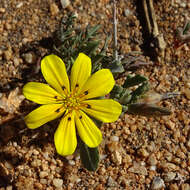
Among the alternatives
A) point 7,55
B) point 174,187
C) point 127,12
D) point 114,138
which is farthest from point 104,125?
point 127,12

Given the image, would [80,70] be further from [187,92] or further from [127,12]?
[127,12]

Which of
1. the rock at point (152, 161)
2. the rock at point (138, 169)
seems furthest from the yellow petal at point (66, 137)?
the rock at point (152, 161)

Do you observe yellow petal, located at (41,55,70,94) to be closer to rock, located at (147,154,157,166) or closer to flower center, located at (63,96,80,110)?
flower center, located at (63,96,80,110)

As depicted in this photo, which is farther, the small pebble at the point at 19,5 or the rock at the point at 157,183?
the small pebble at the point at 19,5

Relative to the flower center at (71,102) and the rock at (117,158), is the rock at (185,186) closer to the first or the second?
the rock at (117,158)

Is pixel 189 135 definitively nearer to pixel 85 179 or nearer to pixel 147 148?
pixel 147 148

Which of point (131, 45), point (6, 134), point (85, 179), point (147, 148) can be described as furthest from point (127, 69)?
point (6, 134)

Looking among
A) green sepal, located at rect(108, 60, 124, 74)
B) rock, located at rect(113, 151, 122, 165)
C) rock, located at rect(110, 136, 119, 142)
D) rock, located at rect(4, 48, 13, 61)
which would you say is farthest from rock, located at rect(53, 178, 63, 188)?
rock, located at rect(4, 48, 13, 61)

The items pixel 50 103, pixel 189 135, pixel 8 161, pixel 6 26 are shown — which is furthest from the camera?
pixel 6 26
